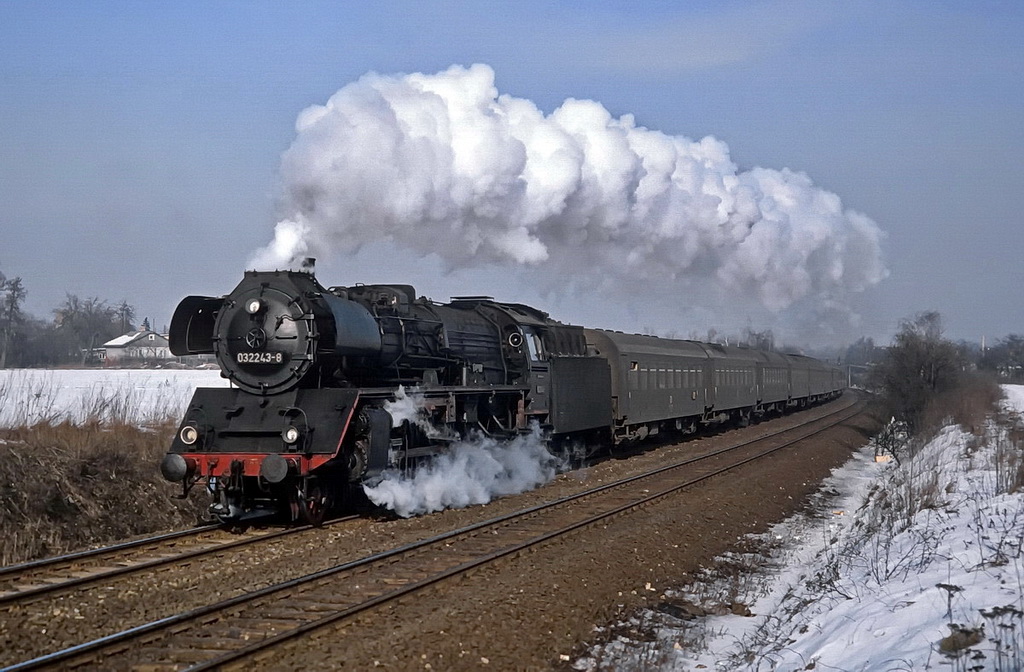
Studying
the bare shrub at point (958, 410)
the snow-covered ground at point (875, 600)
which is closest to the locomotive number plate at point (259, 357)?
the snow-covered ground at point (875, 600)

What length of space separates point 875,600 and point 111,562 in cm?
733

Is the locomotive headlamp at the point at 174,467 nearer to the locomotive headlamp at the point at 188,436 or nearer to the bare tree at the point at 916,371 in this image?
the locomotive headlamp at the point at 188,436

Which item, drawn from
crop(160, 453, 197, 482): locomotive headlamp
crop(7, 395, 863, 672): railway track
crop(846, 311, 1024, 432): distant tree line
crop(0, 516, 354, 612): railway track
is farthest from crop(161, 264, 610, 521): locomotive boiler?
crop(846, 311, 1024, 432): distant tree line

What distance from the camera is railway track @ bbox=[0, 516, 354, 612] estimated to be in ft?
26.3

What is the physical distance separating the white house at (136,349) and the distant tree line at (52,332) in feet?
3.48

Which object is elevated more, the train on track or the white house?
the white house

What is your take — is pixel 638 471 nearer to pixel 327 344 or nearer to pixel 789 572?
pixel 789 572

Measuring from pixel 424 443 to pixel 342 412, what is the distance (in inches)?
100

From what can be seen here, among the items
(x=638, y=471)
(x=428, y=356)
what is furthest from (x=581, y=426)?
(x=428, y=356)

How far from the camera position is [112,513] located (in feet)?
38.9

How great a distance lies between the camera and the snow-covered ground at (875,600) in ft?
20.3

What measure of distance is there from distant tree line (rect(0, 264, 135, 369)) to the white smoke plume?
47.4m

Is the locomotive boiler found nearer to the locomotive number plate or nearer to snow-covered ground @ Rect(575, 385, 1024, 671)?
the locomotive number plate

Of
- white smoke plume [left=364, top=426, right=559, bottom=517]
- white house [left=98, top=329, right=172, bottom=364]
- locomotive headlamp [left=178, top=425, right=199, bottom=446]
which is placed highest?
white house [left=98, top=329, right=172, bottom=364]
